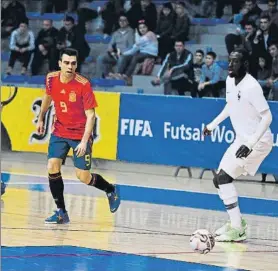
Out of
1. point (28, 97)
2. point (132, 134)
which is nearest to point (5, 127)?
point (28, 97)

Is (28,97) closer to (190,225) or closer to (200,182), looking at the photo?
(200,182)

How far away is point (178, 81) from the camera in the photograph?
22172 millimetres

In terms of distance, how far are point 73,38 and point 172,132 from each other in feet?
24.0

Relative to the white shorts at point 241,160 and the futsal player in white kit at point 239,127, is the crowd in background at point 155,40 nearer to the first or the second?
the white shorts at point 241,160

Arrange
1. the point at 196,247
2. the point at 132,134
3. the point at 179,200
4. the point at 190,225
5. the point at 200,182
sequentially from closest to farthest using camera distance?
the point at 196,247 → the point at 190,225 → the point at 179,200 → the point at 200,182 → the point at 132,134

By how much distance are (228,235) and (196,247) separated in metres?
1.45

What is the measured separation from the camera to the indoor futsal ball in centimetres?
993

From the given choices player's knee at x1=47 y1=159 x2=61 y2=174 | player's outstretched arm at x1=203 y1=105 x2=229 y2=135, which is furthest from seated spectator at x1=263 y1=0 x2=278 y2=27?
player's knee at x1=47 y1=159 x2=61 y2=174

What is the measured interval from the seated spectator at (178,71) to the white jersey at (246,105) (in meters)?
10.5

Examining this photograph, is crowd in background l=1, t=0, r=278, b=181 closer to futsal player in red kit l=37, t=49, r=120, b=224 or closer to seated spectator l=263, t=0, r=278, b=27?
seated spectator l=263, t=0, r=278, b=27

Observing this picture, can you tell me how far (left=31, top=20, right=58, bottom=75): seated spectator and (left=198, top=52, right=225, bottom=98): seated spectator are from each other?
5.48 meters

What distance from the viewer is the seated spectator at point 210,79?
69.7ft

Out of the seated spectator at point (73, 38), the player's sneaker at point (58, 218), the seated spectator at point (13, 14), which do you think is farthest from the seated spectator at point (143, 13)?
the player's sneaker at point (58, 218)

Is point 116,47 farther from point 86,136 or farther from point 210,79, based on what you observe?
point 86,136
